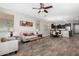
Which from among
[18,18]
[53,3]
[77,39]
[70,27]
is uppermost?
[53,3]

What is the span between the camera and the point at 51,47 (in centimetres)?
260

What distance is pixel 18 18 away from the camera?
2.53 meters

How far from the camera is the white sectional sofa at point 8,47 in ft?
8.43

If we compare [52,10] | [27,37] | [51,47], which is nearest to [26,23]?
[27,37]

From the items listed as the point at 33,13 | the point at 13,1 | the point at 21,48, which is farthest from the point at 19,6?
the point at 21,48

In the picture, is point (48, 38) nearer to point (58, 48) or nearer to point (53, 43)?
point (53, 43)

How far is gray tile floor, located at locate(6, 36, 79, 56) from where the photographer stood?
8.06ft

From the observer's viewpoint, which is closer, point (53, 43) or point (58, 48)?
point (58, 48)

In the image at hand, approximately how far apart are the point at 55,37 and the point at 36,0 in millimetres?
1140

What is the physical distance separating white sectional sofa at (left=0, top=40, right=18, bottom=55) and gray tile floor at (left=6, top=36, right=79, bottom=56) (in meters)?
0.16

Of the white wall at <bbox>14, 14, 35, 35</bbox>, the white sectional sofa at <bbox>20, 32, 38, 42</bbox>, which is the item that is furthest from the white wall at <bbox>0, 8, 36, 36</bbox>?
the white sectional sofa at <bbox>20, 32, 38, 42</bbox>

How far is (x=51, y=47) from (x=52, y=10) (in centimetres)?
101

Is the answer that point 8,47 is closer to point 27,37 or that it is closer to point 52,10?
point 27,37

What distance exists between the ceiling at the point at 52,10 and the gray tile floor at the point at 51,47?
2.02 ft
